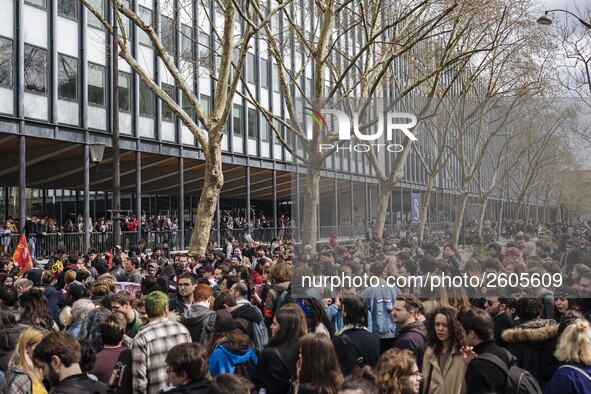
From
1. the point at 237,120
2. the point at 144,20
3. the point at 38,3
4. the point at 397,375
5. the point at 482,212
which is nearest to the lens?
the point at 397,375

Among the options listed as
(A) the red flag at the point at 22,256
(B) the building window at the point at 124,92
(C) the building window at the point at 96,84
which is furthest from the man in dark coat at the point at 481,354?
(B) the building window at the point at 124,92

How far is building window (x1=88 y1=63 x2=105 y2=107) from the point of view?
2861 cm

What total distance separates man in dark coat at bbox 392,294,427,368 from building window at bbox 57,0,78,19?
23.6 metres

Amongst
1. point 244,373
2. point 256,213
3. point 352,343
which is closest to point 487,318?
point 352,343

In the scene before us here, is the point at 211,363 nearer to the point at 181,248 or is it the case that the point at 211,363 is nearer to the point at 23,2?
the point at 23,2

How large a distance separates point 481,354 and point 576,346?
0.67 metres

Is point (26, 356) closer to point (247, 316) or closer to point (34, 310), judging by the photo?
point (34, 310)

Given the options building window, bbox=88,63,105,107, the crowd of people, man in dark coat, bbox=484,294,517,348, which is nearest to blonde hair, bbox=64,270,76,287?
the crowd of people

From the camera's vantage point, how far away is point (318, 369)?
529 centimetres

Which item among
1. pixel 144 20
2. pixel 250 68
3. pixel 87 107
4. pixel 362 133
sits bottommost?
pixel 362 133

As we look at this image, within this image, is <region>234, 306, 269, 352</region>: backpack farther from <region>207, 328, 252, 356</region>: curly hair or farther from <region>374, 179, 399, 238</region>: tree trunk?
<region>374, 179, 399, 238</region>: tree trunk

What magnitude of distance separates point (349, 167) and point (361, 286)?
131 centimetres

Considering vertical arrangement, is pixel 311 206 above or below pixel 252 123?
below

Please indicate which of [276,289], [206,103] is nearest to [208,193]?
[276,289]
